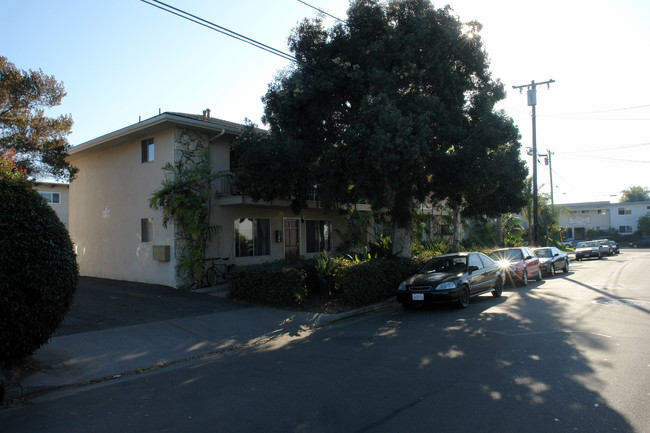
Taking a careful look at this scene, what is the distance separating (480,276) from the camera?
1229 cm

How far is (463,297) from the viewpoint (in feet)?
37.2

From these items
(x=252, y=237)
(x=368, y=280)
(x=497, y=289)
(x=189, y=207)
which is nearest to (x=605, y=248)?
(x=497, y=289)

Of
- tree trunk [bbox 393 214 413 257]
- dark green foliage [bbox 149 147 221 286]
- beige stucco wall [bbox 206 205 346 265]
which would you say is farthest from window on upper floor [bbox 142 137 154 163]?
tree trunk [bbox 393 214 413 257]

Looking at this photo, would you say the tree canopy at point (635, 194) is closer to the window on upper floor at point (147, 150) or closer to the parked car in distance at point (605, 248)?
the parked car in distance at point (605, 248)

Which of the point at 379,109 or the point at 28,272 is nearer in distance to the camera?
the point at 28,272

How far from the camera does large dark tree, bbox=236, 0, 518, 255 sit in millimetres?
11867

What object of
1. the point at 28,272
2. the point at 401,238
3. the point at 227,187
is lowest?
the point at 28,272

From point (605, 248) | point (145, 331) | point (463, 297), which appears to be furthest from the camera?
point (605, 248)

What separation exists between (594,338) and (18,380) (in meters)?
9.01

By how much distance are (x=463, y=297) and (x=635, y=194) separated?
106045 mm

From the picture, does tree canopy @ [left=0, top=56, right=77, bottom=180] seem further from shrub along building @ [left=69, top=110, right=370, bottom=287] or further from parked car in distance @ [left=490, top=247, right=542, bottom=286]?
parked car in distance @ [left=490, top=247, right=542, bottom=286]

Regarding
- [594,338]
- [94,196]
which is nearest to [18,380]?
[594,338]

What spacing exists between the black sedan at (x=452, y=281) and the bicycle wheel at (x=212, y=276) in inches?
267

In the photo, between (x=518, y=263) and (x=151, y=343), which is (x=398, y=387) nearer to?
(x=151, y=343)
